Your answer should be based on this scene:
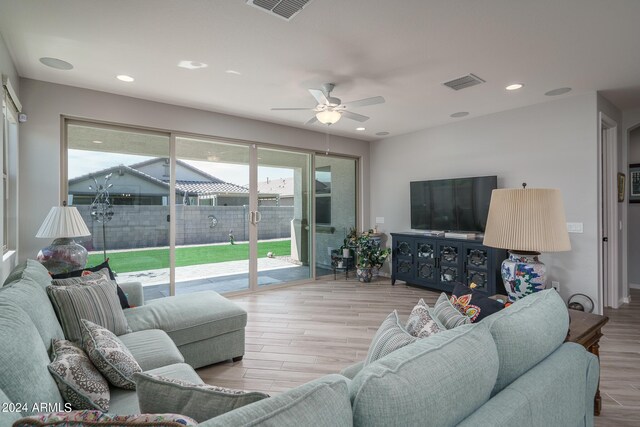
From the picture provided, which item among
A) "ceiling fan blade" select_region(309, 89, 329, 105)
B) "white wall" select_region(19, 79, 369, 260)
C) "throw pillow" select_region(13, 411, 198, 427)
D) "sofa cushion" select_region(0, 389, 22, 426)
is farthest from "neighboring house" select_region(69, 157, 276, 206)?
"throw pillow" select_region(13, 411, 198, 427)

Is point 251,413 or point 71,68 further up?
point 71,68

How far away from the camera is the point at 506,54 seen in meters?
2.64

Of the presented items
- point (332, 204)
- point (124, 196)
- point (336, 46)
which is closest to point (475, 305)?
point (336, 46)

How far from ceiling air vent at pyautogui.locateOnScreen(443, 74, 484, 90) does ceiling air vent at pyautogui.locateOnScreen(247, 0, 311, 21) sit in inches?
73.3

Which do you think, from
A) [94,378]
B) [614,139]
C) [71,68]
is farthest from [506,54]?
[71,68]

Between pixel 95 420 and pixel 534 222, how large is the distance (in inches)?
76.6

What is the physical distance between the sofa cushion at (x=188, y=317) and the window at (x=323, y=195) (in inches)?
119

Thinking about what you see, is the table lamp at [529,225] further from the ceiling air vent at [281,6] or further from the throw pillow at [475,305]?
the ceiling air vent at [281,6]

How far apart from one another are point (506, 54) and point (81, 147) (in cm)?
430

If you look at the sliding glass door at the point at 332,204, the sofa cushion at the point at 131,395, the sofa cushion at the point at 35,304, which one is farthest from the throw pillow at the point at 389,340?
the sliding glass door at the point at 332,204

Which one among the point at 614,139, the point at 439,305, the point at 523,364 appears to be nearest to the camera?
the point at 523,364

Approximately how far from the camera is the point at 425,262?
15.7 feet

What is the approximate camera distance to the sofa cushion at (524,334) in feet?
3.41

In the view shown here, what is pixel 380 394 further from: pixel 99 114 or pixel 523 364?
pixel 99 114
